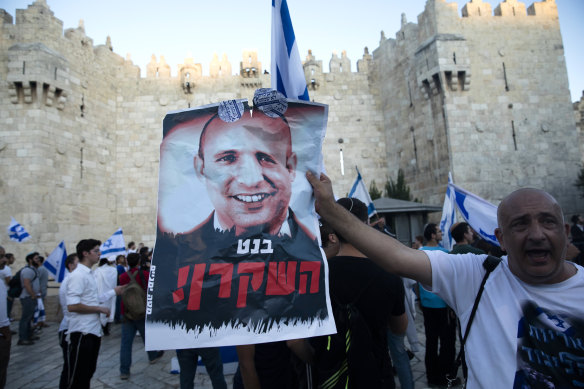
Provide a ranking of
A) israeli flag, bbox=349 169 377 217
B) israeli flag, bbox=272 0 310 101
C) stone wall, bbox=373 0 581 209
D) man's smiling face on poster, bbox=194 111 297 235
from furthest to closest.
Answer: stone wall, bbox=373 0 581 209
israeli flag, bbox=349 169 377 217
israeli flag, bbox=272 0 310 101
man's smiling face on poster, bbox=194 111 297 235

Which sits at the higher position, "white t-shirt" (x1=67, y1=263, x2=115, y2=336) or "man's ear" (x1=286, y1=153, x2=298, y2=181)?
"man's ear" (x1=286, y1=153, x2=298, y2=181)

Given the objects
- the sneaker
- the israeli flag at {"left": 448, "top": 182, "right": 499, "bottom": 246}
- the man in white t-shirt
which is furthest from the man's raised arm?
the sneaker

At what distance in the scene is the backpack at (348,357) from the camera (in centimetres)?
180

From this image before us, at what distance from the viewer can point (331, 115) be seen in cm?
1518

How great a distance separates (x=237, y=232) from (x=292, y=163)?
447 mm

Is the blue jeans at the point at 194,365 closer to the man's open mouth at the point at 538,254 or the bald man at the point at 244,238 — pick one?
the bald man at the point at 244,238

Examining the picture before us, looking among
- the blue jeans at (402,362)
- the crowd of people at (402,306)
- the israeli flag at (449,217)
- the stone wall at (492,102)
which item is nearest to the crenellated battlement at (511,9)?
the stone wall at (492,102)

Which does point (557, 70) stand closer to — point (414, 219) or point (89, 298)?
point (414, 219)

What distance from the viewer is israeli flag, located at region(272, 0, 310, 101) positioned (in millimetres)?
1950

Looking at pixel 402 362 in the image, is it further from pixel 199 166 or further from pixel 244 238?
pixel 199 166

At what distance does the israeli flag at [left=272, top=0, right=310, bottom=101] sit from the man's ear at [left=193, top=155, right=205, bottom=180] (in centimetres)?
62

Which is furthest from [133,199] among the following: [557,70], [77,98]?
[557,70]

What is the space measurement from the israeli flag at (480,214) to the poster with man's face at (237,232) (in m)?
3.85

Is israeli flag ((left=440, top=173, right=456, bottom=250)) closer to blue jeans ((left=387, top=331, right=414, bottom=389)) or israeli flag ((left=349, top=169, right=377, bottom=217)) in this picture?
israeli flag ((left=349, top=169, right=377, bottom=217))
